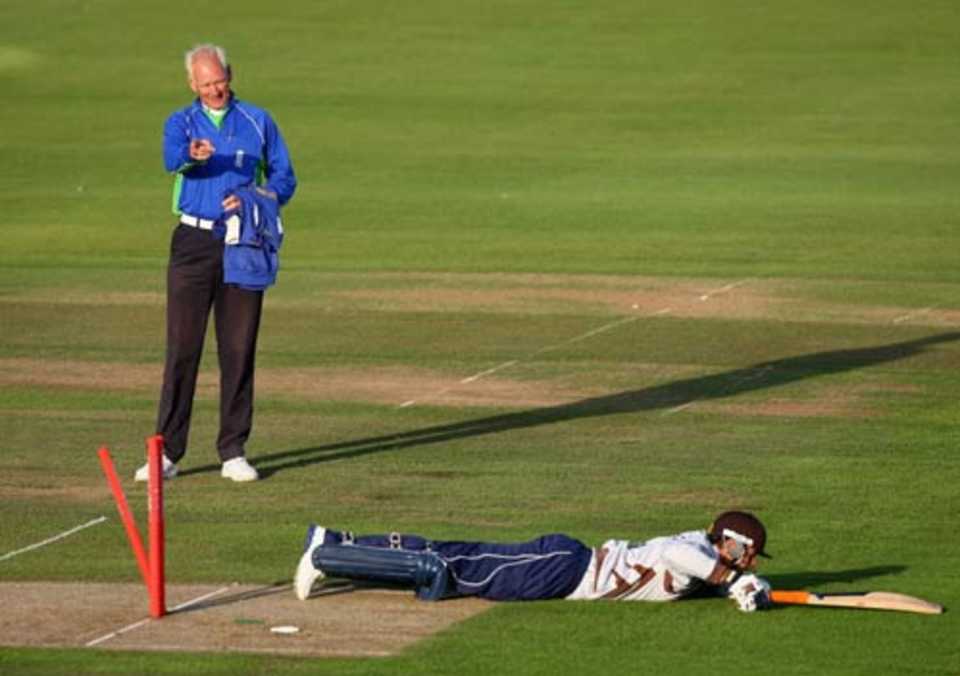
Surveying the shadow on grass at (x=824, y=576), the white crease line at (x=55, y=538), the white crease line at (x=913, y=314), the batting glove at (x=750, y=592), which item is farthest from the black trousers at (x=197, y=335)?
the white crease line at (x=913, y=314)

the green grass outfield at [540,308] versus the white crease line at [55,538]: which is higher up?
the green grass outfield at [540,308]

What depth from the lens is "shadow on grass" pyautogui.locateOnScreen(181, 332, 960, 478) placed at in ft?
57.4

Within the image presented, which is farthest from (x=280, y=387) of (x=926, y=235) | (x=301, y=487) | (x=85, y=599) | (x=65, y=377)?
(x=926, y=235)

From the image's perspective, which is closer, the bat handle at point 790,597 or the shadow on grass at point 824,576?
the bat handle at point 790,597

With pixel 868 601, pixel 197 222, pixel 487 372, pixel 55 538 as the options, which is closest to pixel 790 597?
pixel 868 601

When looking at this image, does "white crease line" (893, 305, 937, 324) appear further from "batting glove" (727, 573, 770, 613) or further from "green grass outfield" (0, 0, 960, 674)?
"batting glove" (727, 573, 770, 613)

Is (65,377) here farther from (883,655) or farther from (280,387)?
(883,655)

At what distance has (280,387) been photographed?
2036cm

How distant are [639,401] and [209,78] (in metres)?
4.85

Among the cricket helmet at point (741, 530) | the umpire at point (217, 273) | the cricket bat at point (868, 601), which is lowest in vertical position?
the cricket bat at point (868, 601)

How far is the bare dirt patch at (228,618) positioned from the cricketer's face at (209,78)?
3706 mm

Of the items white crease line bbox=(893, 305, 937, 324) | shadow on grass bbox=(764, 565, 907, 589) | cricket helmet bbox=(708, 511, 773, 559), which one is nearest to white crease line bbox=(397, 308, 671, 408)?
white crease line bbox=(893, 305, 937, 324)

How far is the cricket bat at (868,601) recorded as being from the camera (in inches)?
509

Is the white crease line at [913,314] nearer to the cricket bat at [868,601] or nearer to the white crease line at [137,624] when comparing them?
the cricket bat at [868,601]
